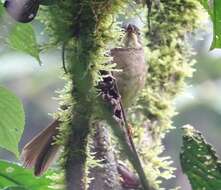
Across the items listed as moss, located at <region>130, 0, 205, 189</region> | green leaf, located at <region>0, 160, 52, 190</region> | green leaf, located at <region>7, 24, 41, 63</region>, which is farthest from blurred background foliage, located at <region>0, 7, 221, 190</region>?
green leaf, located at <region>7, 24, 41, 63</region>

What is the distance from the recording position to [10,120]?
1.51 metres

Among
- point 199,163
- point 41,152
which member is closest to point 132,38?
point 41,152

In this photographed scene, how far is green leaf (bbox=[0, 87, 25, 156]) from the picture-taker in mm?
1464

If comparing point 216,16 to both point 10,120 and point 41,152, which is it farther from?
point 41,152

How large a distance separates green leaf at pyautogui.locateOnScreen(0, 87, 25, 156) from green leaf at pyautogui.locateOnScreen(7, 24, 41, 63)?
12 cm

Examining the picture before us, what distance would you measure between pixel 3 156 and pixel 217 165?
3.99 meters

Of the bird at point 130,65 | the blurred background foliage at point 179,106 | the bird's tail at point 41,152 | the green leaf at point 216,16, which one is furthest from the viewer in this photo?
the blurred background foliage at point 179,106

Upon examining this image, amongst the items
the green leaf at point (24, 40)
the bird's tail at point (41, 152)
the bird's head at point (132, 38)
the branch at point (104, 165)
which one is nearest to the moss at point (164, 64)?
the bird's head at point (132, 38)

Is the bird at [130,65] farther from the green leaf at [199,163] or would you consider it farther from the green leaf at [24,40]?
the green leaf at [199,163]

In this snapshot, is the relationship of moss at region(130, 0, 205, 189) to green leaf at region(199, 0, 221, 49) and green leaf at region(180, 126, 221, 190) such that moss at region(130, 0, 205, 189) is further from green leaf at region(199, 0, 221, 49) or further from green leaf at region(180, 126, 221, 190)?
green leaf at region(180, 126, 221, 190)

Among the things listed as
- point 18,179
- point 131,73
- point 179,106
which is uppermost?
point 179,106

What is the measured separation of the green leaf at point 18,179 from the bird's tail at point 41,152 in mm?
73

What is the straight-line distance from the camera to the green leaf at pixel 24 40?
4.53 ft

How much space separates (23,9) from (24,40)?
0.09m
